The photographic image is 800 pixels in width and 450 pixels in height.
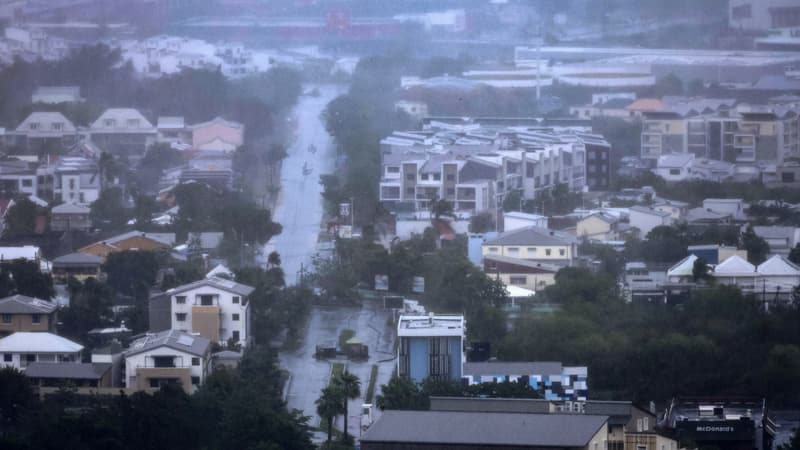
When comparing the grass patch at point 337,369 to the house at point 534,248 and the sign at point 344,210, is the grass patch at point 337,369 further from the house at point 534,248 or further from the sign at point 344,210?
the sign at point 344,210

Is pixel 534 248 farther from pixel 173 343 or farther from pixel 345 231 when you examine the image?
pixel 173 343

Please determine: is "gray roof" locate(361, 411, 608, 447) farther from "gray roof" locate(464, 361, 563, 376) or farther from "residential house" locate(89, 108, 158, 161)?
"residential house" locate(89, 108, 158, 161)

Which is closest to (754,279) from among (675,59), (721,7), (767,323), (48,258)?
(767,323)

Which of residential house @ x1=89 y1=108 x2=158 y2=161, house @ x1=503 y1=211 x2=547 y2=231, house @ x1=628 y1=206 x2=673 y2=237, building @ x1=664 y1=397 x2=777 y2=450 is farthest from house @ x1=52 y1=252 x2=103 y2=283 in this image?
residential house @ x1=89 y1=108 x2=158 y2=161

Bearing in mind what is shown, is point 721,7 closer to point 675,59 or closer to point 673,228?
point 675,59

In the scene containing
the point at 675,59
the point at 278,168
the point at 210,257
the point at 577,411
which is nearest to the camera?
the point at 577,411

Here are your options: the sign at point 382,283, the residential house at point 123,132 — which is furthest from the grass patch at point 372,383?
the residential house at point 123,132
